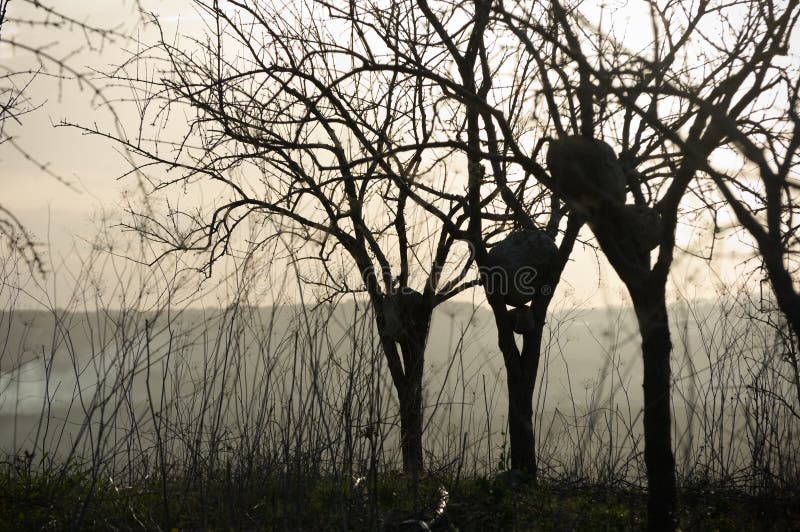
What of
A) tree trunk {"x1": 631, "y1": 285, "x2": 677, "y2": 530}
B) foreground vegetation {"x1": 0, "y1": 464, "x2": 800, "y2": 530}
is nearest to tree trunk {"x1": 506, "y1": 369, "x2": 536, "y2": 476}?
foreground vegetation {"x1": 0, "y1": 464, "x2": 800, "y2": 530}

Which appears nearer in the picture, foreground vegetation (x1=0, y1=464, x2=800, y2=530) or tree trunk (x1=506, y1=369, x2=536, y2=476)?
foreground vegetation (x1=0, y1=464, x2=800, y2=530)

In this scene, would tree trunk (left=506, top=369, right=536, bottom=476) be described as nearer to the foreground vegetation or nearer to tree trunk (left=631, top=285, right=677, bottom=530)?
the foreground vegetation

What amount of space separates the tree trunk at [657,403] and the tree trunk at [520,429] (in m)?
1.31

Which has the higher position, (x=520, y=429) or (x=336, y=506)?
(x=520, y=429)

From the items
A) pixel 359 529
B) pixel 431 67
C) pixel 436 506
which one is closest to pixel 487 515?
pixel 436 506

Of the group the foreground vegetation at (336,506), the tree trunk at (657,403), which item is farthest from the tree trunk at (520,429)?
the tree trunk at (657,403)

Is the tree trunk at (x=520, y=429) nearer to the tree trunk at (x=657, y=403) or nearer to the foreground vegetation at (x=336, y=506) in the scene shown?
the foreground vegetation at (x=336, y=506)

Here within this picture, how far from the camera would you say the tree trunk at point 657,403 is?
305 centimetres

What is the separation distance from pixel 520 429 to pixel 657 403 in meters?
1.52

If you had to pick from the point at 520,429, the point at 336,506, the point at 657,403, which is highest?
the point at 657,403

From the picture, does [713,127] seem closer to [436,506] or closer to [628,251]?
[628,251]

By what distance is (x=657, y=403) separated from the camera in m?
3.07

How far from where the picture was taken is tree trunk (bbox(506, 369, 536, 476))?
4473mm

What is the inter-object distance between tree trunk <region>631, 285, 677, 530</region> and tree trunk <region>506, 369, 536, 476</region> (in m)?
1.31
